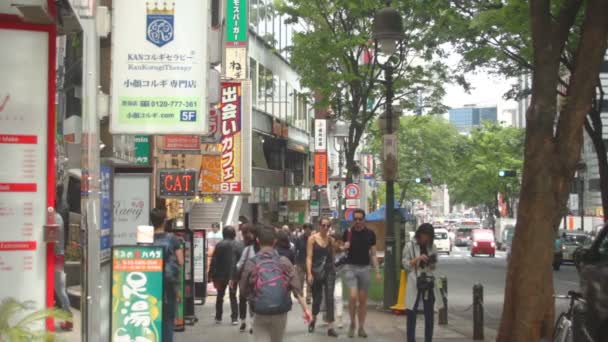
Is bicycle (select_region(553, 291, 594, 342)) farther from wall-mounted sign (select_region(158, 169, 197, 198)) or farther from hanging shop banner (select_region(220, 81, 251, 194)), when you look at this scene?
hanging shop banner (select_region(220, 81, 251, 194))

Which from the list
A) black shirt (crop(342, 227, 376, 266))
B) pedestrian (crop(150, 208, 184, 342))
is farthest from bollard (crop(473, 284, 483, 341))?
pedestrian (crop(150, 208, 184, 342))

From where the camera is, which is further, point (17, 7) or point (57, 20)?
point (57, 20)

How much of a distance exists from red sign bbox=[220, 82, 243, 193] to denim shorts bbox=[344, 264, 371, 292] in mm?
10128

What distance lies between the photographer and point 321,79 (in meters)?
29.5

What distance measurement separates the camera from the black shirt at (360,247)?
43.4 ft

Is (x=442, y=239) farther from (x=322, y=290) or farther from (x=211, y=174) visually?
(x=322, y=290)

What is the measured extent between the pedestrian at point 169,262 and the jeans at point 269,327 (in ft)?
3.46

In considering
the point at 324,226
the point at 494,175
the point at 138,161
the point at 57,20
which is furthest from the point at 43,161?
the point at 494,175

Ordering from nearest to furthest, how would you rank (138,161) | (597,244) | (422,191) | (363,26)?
(597,244) → (138,161) → (363,26) → (422,191)

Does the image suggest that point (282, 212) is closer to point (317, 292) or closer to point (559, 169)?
point (317, 292)

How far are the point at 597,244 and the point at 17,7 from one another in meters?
5.90

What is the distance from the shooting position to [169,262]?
9445mm

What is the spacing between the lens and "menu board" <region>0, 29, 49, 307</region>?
7078 millimetres

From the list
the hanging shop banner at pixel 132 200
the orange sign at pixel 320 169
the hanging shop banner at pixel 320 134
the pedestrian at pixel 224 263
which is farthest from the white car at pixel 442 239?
the hanging shop banner at pixel 132 200
